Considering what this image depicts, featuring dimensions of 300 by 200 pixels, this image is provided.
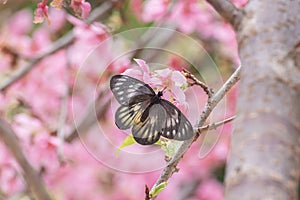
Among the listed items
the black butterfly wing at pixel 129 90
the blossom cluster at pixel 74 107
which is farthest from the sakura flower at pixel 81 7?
the blossom cluster at pixel 74 107

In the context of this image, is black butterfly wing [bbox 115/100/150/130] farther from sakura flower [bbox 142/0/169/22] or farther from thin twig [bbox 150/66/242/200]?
sakura flower [bbox 142/0/169/22]

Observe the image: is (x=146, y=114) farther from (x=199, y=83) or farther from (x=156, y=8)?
(x=156, y=8)

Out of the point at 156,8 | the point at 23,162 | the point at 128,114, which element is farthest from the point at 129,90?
the point at 156,8

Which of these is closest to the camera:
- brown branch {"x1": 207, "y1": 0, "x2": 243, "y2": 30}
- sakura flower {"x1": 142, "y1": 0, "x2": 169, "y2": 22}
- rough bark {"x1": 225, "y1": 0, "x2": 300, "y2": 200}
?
rough bark {"x1": 225, "y1": 0, "x2": 300, "y2": 200}

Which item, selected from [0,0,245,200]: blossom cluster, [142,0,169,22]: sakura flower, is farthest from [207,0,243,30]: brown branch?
[142,0,169,22]: sakura flower

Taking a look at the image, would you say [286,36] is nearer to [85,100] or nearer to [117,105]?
[117,105]

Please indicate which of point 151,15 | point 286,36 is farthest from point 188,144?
point 151,15
